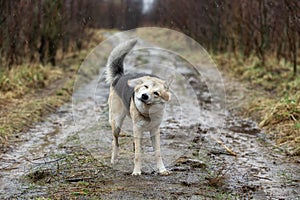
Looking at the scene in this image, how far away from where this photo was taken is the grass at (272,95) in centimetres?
669

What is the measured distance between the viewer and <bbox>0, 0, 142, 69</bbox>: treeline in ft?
34.3

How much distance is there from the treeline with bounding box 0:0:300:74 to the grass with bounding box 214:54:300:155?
1.25 ft

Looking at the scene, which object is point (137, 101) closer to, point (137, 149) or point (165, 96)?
point (165, 96)

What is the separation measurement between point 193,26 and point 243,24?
15.5ft

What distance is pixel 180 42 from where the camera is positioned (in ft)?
62.2

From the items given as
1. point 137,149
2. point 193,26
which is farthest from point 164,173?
point 193,26

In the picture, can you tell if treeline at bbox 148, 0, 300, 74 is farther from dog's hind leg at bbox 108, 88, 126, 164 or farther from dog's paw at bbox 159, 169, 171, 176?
dog's paw at bbox 159, 169, 171, 176

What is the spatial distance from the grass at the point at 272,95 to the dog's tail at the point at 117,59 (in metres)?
2.43

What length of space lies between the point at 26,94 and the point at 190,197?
661 cm

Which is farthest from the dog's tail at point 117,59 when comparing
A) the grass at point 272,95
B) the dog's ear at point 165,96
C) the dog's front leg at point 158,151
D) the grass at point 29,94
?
the grass at point 272,95

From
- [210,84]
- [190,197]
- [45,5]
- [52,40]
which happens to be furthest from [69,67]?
[190,197]

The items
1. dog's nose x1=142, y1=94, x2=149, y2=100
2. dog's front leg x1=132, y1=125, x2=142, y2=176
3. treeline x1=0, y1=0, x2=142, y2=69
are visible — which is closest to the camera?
dog's nose x1=142, y1=94, x2=149, y2=100

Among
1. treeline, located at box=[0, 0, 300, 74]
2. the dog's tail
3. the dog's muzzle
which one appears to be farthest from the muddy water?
treeline, located at box=[0, 0, 300, 74]

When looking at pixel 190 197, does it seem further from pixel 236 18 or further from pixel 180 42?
pixel 180 42
